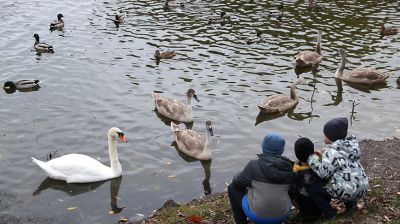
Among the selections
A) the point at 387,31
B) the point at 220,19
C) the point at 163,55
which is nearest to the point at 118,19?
the point at 220,19

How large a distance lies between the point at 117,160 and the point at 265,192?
20.9 feet

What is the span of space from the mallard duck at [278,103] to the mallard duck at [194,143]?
299 cm

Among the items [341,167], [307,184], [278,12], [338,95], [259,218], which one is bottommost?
[338,95]

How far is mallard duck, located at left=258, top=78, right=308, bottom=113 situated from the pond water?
0.93ft

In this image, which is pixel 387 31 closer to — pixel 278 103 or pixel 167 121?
pixel 278 103

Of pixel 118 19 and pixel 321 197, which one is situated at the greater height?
pixel 321 197

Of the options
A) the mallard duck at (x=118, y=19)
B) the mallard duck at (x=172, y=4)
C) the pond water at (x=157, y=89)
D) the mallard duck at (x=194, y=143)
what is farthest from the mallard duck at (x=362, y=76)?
the mallard duck at (x=172, y=4)

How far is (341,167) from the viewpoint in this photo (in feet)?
27.4

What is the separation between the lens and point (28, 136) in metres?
15.6

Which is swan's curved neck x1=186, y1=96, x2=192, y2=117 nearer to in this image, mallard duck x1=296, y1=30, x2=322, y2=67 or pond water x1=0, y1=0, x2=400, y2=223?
pond water x1=0, y1=0, x2=400, y2=223

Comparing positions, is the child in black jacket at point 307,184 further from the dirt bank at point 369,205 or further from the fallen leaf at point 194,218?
the fallen leaf at point 194,218

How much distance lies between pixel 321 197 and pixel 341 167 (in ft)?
2.08

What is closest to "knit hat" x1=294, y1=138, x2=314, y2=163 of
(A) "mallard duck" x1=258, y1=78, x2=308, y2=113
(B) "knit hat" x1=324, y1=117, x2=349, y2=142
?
(B) "knit hat" x1=324, y1=117, x2=349, y2=142

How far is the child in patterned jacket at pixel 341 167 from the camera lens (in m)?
8.34
